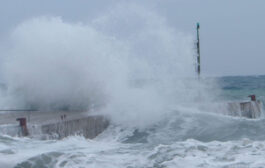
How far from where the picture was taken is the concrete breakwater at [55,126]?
7.63 meters

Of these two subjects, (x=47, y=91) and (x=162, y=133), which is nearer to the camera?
(x=162, y=133)

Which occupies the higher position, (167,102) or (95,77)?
(95,77)

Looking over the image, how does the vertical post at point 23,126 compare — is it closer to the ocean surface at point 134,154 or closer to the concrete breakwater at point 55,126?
the concrete breakwater at point 55,126

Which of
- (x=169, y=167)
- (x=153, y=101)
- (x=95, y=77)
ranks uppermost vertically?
(x=95, y=77)

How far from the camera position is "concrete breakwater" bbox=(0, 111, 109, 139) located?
300 inches

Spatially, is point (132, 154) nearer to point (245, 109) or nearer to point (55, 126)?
point (55, 126)

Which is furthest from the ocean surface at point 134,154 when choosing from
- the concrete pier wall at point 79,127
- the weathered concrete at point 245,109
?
the weathered concrete at point 245,109

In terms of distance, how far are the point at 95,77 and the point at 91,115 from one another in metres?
2.92

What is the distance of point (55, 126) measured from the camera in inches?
321

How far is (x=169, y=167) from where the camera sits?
511 centimetres

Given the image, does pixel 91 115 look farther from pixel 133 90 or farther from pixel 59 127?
pixel 133 90

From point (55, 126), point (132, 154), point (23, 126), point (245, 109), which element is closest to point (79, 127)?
point (55, 126)

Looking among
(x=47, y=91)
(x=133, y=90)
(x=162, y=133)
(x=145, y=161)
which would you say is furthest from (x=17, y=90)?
(x=145, y=161)

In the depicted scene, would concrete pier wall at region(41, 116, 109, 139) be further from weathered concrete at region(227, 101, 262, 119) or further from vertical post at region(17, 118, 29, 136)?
weathered concrete at region(227, 101, 262, 119)
